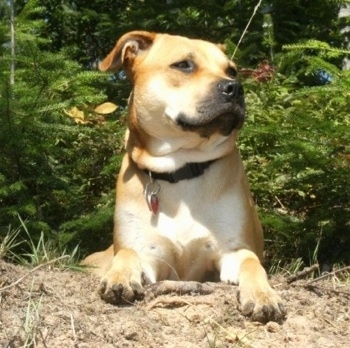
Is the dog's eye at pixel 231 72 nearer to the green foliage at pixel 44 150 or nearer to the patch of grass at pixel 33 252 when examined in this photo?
the green foliage at pixel 44 150

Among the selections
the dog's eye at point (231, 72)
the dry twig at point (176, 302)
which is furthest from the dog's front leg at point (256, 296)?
the dog's eye at point (231, 72)

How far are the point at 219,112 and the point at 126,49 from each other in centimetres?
92

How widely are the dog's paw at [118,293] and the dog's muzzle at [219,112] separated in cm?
119

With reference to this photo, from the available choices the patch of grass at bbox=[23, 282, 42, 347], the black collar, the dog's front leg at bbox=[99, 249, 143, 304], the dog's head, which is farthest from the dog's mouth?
the patch of grass at bbox=[23, 282, 42, 347]

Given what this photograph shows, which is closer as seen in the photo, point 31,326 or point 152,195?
point 31,326

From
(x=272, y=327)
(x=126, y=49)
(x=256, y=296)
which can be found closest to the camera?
(x=272, y=327)

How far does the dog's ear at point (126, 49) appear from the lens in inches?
201

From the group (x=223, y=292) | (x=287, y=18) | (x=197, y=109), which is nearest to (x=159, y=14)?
(x=287, y=18)

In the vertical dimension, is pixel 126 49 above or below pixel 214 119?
above

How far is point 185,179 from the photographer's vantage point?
4.85 m

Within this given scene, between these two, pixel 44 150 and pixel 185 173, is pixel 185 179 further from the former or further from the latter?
pixel 44 150

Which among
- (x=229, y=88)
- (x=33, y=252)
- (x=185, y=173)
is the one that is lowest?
(x=33, y=252)

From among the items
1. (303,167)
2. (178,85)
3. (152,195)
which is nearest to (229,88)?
(178,85)

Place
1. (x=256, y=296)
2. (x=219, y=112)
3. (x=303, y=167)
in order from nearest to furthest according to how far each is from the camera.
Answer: (x=256, y=296) → (x=219, y=112) → (x=303, y=167)
